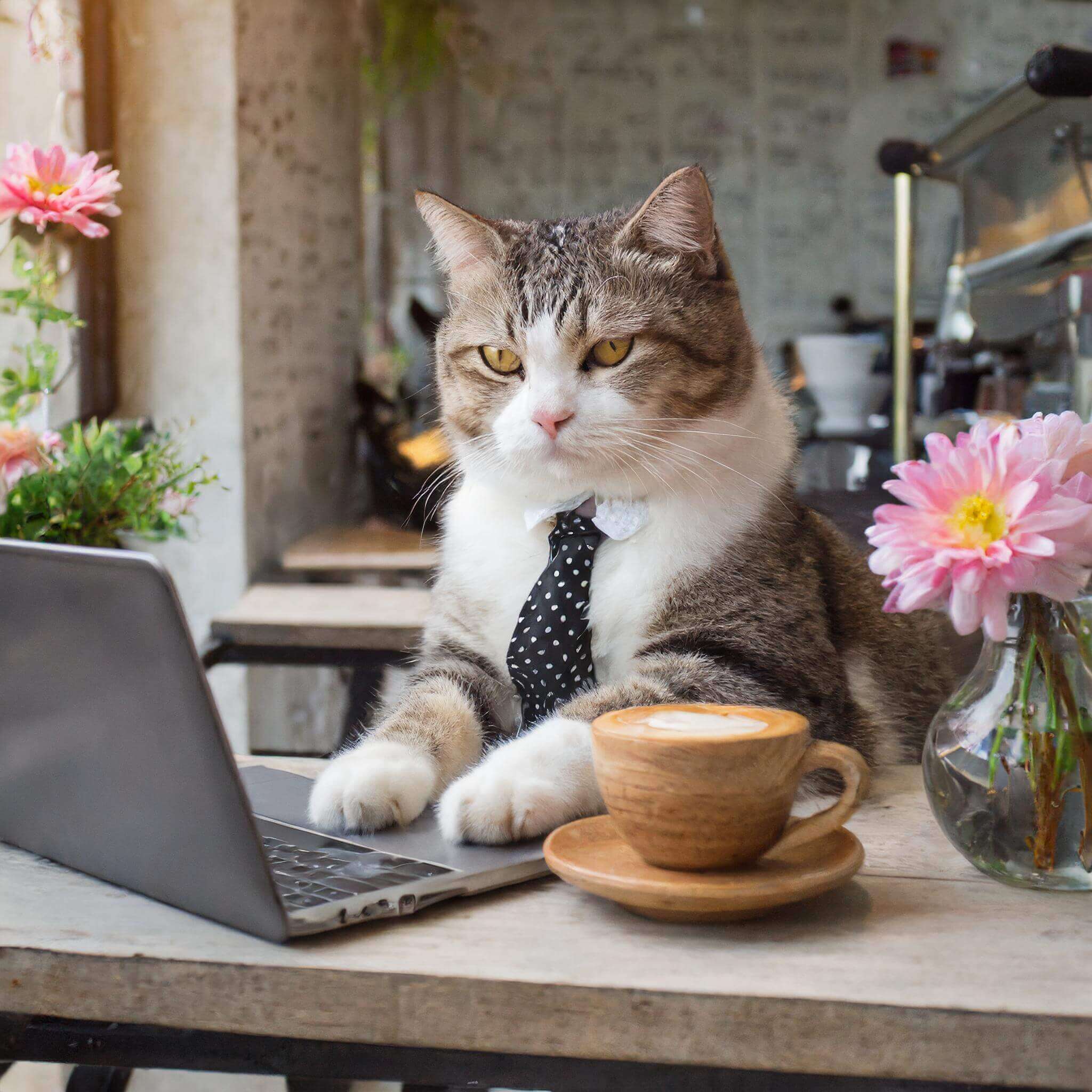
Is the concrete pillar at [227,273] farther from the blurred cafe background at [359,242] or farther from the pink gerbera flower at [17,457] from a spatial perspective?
the pink gerbera flower at [17,457]

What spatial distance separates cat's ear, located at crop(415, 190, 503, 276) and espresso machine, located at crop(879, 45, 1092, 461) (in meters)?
0.55

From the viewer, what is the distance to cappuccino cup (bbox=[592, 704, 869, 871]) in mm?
659

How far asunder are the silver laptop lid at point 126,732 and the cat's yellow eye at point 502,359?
496 mm

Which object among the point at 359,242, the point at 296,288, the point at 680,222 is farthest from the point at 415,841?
the point at 359,242

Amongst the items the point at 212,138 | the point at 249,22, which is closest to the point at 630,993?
the point at 212,138

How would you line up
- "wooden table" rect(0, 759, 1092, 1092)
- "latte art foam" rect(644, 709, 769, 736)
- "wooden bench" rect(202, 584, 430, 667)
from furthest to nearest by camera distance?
"wooden bench" rect(202, 584, 430, 667) → "latte art foam" rect(644, 709, 769, 736) → "wooden table" rect(0, 759, 1092, 1092)

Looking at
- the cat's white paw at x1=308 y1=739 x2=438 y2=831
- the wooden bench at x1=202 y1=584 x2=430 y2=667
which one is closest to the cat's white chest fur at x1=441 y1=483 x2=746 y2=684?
the cat's white paw at x1=308 y1=739 x2=438 y2=831

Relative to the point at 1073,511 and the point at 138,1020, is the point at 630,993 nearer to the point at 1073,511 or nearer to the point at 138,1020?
the point at 138,1020

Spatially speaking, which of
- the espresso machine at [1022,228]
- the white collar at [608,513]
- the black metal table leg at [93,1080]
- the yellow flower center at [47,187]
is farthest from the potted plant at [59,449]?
the espresso machine at [1022,228]

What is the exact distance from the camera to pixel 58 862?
0.82 m

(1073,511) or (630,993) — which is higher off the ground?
(1073,511)

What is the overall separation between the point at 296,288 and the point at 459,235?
142cm

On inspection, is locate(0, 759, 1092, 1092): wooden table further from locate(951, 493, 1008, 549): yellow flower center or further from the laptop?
locate(951, 493, 1008, 549): yellow flower center

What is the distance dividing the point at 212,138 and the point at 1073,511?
1.80m
